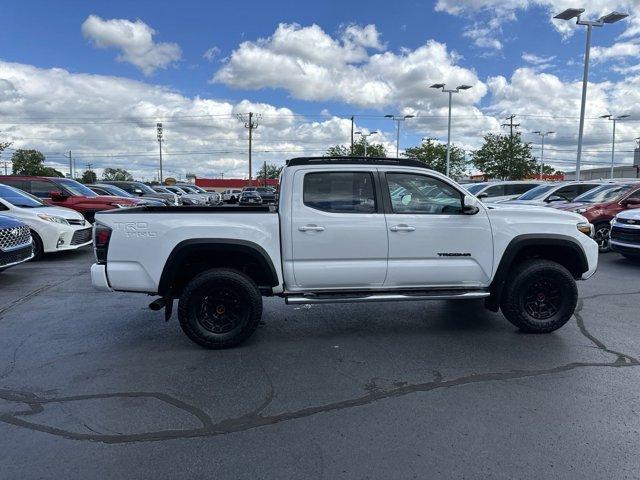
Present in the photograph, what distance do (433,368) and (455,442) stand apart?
4.13 feet

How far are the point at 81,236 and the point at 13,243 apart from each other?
3127 mm

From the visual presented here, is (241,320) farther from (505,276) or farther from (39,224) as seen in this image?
(39,224)

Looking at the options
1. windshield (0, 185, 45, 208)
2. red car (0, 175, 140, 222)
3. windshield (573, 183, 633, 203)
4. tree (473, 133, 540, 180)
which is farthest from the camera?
tree (473, 133, 540, 180)

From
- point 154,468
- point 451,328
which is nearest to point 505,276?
point 451,328

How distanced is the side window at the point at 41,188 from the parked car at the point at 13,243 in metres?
6.16

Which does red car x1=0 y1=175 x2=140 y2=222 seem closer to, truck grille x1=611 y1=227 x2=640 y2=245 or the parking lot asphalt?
the parking lot asphalt

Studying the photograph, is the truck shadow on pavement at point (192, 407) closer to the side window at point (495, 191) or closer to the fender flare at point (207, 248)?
the fender flare at point (207, 248)

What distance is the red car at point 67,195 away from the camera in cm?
1341

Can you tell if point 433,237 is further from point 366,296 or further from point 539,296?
point 539,296

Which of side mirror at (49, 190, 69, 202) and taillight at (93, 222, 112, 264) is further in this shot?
side mirror at (49, 190, 69, 202)

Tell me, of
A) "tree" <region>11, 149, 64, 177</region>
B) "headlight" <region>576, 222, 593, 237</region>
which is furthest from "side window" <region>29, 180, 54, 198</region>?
"tree" <region>11, 149, 64, 177</region>

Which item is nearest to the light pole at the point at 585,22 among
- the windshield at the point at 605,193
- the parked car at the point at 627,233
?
the windshield at the point at 605,193

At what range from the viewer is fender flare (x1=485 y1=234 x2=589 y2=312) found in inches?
205

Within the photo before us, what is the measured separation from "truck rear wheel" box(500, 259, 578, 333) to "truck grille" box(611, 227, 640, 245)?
18.4 ft
